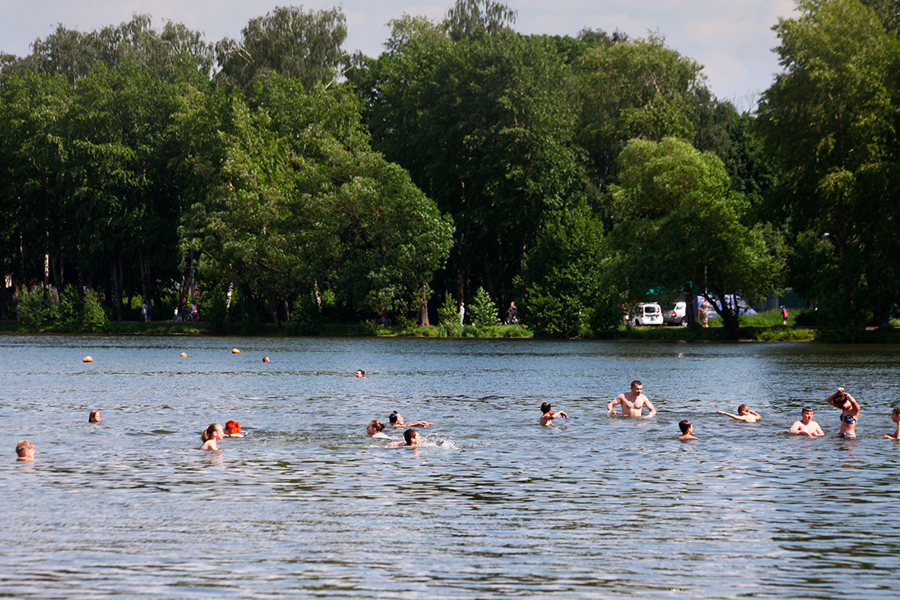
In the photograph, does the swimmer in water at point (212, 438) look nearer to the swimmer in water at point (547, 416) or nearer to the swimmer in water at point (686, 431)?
the swimmer in water at point (547, 416)

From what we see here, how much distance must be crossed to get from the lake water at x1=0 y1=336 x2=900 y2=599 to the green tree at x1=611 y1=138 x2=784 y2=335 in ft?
93.4

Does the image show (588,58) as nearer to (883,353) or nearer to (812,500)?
(883,353)

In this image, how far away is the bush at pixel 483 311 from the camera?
81250 millimetres

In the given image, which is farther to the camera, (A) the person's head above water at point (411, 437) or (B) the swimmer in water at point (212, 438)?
(A) the person's head above water at point (411, 437)

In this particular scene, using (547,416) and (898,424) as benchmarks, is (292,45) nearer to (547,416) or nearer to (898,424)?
(547,416)

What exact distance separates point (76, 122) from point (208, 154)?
1305 cm

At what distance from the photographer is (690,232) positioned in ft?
231

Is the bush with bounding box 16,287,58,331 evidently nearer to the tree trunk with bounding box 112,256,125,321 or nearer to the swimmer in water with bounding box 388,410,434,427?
the tree trunk with bounding box 112,256,125,321

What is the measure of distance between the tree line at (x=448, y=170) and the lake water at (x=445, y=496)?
2934 cm

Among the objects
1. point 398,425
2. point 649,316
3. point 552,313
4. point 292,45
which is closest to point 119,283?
point 292,45

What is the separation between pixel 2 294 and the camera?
107312mm

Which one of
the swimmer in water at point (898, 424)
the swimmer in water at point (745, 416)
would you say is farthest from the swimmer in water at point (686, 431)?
the swimmer in water at point (898, 424)

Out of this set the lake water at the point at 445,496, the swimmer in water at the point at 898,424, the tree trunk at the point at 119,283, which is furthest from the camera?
the tree trunk at the point at 119,283

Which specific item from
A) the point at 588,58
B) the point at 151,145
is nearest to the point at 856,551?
the point at 588,58
